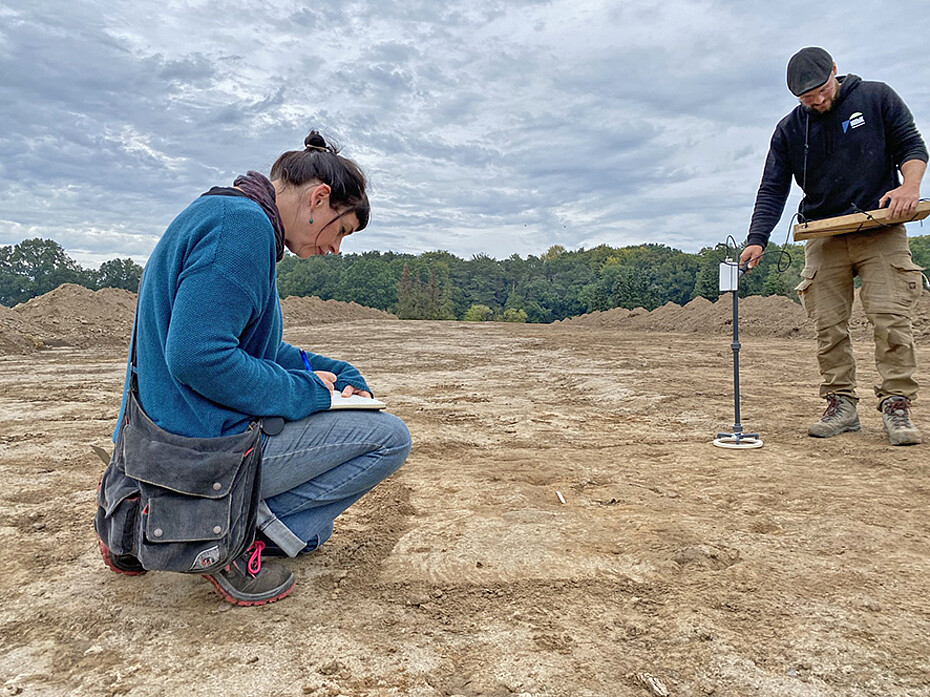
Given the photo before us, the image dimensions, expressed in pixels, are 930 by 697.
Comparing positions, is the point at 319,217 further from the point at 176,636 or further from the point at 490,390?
the point at 490,390

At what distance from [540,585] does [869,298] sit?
10.1 feet

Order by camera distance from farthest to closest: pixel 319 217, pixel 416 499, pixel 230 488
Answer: pixel 416 499 < pixel 319 217 < pixel 230 488

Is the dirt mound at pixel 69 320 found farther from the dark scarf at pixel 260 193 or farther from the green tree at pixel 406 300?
the green tree at pixel 406 300

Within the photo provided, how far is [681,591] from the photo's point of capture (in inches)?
83.7

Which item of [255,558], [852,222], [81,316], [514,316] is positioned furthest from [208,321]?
[514,316]

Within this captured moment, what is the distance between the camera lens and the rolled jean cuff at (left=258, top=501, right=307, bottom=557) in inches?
81.4

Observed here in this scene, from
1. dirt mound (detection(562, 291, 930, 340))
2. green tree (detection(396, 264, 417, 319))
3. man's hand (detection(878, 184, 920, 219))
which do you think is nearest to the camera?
man's hand (detection(878, 184, 920, 219))

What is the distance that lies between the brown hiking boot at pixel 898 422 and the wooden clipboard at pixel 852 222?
1.05 meters

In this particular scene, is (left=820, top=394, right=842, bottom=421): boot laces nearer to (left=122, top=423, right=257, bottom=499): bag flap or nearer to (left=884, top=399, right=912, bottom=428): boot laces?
(left=884, top=399, right=912, bottom=428): boot laces

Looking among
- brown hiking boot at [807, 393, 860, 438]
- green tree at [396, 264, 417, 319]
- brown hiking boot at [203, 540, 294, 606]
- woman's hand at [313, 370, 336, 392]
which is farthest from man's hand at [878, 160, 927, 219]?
green tree at [396, 264, 417, 319]

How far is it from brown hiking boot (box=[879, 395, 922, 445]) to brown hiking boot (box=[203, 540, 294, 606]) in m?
3.55

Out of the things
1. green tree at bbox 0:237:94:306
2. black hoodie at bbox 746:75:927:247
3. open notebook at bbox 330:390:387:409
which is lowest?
open notebook at bbox 330:390:387:409

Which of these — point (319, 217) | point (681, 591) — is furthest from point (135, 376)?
point (681, 591)

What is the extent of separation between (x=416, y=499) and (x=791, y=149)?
10.7 feet
